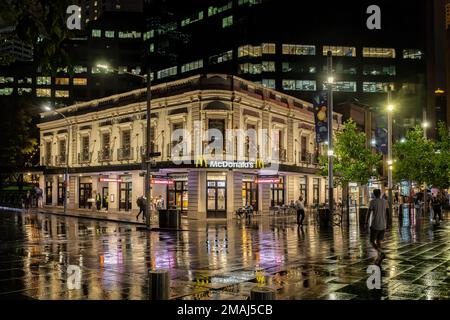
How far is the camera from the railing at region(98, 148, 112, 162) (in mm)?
43516

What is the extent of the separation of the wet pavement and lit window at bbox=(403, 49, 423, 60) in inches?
3306

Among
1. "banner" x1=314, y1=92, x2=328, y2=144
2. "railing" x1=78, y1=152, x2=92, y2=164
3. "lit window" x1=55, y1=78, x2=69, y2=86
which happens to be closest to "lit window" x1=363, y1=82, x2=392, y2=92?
"railing" x1=78, y1=152, x2=92, y2=164

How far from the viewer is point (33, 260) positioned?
565 inches

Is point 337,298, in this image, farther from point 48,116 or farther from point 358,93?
point 358,93

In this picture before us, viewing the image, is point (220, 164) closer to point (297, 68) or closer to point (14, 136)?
point (14, 136)

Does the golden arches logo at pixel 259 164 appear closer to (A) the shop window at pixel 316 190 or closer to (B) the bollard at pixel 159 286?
(A) the shop window at pixel 316 190

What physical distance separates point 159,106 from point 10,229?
55.0 feet

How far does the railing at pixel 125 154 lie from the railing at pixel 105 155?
1.56 m

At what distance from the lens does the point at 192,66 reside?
97125mm

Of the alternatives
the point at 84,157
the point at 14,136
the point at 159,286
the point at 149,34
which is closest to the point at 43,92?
the point at 149,34

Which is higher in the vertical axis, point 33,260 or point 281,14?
point 281,14

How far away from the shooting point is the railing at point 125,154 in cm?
4128

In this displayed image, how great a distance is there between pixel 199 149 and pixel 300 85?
6067 cm
